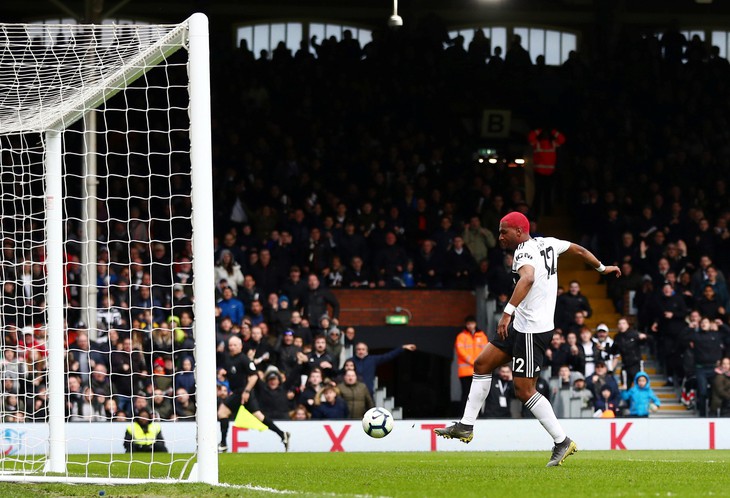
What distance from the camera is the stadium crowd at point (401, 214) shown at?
779 inches

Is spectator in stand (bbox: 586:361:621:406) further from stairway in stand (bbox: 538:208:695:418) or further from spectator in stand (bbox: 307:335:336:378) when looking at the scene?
spectator in stand (bbox: 307:335:336:378)

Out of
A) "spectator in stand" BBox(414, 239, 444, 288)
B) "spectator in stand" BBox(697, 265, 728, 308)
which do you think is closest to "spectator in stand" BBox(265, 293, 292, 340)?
"spectator in stand" BBox(414, 239, 444, 288)

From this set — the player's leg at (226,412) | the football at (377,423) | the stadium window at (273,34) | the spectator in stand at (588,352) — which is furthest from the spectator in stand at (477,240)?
the football at (377,423)

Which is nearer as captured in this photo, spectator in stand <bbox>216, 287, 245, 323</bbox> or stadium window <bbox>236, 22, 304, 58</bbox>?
spectator in stand <bbox>216, 287, 245, 323</bbox>

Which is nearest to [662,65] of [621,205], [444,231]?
[621,205]

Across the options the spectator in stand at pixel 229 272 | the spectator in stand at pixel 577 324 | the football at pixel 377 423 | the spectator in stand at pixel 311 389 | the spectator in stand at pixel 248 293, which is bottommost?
the spectator in stand at pixel 311 389

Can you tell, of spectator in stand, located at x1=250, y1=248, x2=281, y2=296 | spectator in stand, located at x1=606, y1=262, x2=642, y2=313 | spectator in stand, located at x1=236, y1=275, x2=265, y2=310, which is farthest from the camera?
spectator in stand, located at x1=606, y1=262, x2=642, y2=313

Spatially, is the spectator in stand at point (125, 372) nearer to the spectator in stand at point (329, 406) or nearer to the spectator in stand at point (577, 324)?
the spectator in stand at point (329, 406)

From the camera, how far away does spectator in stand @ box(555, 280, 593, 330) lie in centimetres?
2209

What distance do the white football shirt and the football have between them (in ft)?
7.93

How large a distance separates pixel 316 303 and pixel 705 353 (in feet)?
21.9

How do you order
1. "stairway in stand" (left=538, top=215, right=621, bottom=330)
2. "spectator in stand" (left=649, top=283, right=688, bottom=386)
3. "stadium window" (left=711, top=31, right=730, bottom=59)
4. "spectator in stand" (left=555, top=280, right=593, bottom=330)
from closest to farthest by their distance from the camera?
"spectator in stand" (left=555, top=280, right=593, bottom=330) → "spectator in stand" (left=649, top=283, right=688, bottom=386) → "stairway in stand" (left=538, top=215, right=621, bottom=330) → "stadium window" (left=711, top=31, right=730, bottom=59)

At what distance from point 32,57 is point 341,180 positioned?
14875mm

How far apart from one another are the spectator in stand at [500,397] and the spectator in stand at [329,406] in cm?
245
